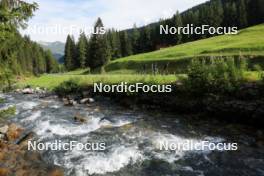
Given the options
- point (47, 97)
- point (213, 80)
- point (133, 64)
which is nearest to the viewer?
point (213, 80)

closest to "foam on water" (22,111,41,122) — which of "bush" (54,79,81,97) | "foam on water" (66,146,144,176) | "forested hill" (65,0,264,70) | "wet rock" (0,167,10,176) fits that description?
"foam on water" (66,146,144,176)

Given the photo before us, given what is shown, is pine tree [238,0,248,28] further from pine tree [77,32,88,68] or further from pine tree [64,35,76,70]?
pine tree [64,35,76,70]

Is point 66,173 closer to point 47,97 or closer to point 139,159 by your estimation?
point 139,159

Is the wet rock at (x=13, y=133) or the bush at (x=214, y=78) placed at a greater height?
the bush at (x=214, y=78)

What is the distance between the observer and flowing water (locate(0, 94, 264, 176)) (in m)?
12.9

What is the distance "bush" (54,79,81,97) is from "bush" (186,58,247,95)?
16766 mm

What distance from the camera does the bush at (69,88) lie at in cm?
3512

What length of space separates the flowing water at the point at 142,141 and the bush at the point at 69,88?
10.3 m

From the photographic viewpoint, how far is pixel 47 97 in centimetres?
3531

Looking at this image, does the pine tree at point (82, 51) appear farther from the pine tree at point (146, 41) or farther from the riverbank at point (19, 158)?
the riverbank at point (19, 158)

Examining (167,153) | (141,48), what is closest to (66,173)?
(167,153)

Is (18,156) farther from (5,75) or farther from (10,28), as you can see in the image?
(10,28)

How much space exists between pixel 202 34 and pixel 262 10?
15.6m

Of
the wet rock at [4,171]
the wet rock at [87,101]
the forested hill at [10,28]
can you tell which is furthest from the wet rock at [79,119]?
the forested hill at [10,28]
